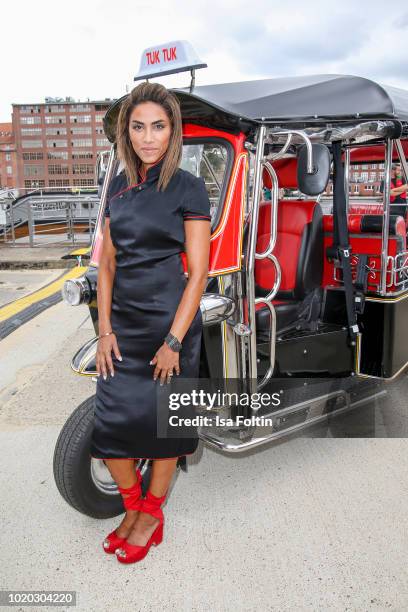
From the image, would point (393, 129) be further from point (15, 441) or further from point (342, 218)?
point (15, 441)

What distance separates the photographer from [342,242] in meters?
3.34

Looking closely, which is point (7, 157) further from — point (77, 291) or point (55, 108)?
point (77, 291)

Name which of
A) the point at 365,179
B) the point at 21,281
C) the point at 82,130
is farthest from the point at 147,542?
the point at 82,130

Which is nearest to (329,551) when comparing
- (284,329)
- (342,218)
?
(284,329)

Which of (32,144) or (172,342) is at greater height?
(32,144)

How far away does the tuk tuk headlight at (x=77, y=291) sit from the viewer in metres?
2.78

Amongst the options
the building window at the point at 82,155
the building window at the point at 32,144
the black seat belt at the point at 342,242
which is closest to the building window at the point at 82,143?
the building window at the point at 82,155

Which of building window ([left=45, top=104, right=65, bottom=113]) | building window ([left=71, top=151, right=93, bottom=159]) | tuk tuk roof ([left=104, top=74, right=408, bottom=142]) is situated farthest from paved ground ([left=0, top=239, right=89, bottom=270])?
building window ([left=45, top=104, right=65, bottom=113])

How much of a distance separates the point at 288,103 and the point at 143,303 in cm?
138

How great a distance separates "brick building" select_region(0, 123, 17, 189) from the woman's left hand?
418 feet

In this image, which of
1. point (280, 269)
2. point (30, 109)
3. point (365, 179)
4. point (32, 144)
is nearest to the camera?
point (280, 269)

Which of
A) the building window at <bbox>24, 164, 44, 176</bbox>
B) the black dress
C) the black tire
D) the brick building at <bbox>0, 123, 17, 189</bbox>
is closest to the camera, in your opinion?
the black dress

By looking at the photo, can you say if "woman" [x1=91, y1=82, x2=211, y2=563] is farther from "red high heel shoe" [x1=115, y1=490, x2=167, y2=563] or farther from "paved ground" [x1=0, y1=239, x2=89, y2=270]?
"paved ground" [x1=0, y1=239, x2=89, y2=270]

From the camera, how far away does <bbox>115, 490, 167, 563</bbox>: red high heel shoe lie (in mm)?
2486
